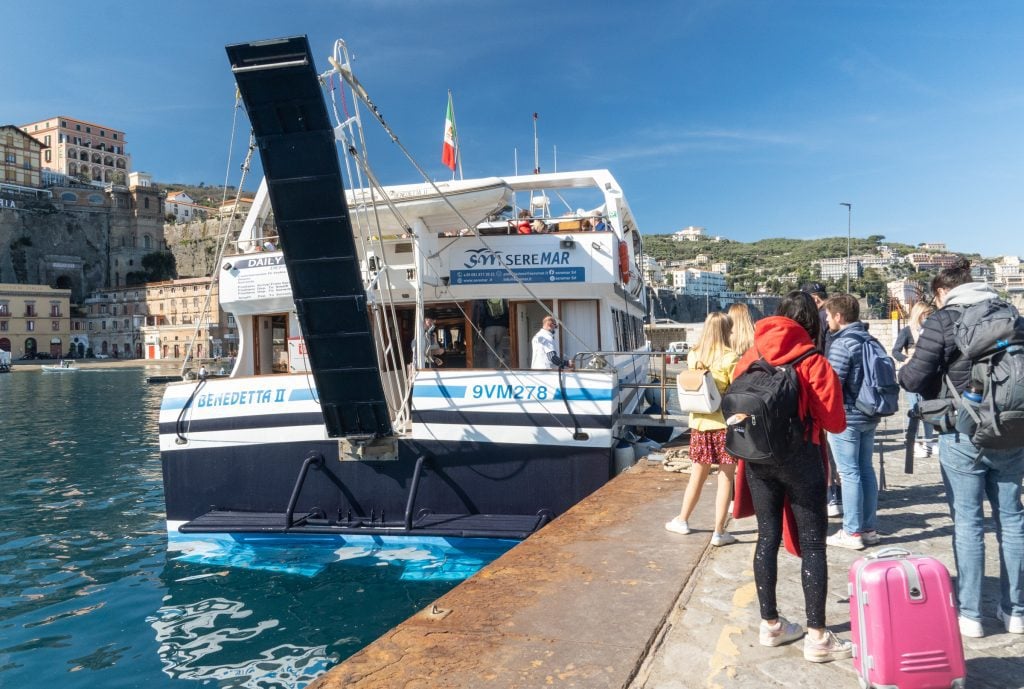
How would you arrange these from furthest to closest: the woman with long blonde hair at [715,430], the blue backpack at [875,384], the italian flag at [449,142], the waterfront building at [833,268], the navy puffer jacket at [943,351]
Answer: the waterfront building at [833,268]
the italian flag at [449,142]
the woman with long blonde hair at [715,430]
the blue backpack at [875,384]
the navy puffer jacket at [943,351]

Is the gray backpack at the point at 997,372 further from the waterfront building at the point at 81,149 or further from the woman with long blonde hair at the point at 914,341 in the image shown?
the waterfront building at the point at 81,149

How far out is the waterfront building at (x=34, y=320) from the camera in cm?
9431

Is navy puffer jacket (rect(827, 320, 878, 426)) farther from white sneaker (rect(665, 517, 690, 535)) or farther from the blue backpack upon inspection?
white sneaker (rect(665, 517, 690, 535))

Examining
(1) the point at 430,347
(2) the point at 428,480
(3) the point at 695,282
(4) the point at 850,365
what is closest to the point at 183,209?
(3) the point at 695,282

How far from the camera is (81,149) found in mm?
145500

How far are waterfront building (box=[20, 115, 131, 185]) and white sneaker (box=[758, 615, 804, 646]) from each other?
164 m

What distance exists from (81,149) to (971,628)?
174921mm

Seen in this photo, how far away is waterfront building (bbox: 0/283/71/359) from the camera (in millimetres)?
94312

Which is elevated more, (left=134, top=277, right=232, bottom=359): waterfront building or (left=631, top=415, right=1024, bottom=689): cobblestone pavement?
(left=134, top=277, right=232, bottom=359): waterfront building

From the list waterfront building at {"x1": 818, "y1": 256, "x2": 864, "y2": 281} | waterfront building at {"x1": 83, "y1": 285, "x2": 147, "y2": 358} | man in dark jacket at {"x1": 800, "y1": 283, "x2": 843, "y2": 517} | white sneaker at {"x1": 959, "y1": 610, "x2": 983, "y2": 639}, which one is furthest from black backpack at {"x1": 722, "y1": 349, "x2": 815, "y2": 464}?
waterfront building at {"x1": 818, "y1": 256, "x2": 864, "y2": 281}

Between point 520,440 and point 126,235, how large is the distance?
136826 millimetres

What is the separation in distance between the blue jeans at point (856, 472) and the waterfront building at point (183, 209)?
158m

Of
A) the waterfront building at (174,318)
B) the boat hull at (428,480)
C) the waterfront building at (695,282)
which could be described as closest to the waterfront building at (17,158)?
the waterfront building at (174,318)

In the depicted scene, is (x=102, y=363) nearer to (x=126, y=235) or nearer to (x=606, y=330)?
(x=126, y=235)
